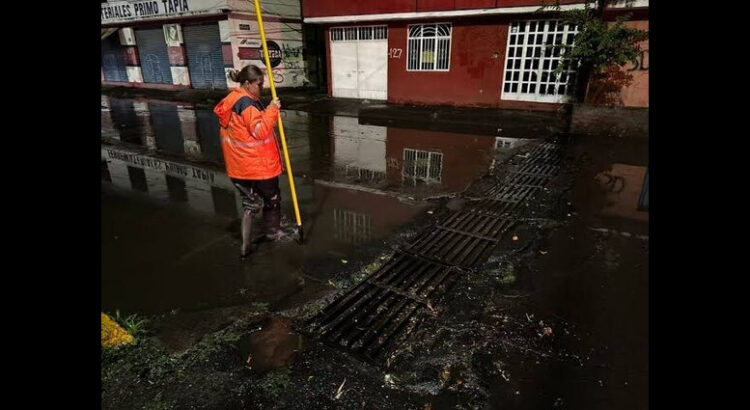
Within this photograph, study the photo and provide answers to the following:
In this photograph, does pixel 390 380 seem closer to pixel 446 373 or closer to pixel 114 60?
pixel 446 373

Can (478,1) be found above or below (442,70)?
above

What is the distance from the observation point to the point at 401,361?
2.77 m

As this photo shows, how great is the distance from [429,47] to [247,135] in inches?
468

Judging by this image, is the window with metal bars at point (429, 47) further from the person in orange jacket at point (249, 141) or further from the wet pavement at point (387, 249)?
the person in orange jacket at point (249, 141)

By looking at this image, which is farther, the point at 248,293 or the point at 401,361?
the point at 248,293

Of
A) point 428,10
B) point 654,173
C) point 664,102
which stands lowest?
point 654,173

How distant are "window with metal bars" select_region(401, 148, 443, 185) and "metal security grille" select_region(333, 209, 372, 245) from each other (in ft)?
5.28

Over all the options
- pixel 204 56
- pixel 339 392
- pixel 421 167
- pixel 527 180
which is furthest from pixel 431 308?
pixel 204 56

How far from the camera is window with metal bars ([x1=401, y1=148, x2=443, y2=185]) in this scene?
6.70 meters

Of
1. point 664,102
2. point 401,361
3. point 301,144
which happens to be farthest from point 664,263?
point 301,144

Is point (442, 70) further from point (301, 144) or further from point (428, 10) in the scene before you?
point (301, 144)

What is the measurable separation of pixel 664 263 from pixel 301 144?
882cm

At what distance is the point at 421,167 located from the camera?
744 cm

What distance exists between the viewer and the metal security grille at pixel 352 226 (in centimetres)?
464
